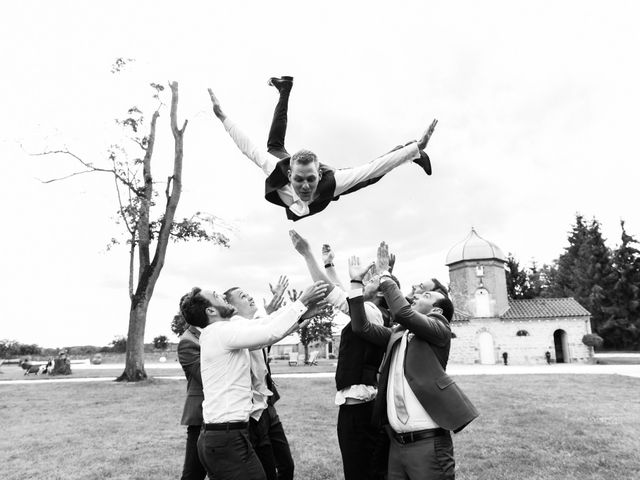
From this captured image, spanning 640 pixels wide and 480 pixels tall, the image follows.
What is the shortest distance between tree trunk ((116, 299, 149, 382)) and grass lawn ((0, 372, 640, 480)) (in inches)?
129

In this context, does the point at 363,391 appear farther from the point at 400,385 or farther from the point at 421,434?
the point at 421,434

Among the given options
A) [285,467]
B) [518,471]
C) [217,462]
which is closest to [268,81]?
[217,462]

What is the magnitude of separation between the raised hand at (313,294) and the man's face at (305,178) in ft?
2.91

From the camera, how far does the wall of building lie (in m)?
35.6

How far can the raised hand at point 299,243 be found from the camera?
4727 millimetres

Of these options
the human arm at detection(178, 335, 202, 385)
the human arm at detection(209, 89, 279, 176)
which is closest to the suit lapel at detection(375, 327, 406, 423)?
the human arm at detection(209, 89, 279, 176)

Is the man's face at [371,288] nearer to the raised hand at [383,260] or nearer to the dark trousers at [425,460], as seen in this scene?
the raised hand at [383,260]

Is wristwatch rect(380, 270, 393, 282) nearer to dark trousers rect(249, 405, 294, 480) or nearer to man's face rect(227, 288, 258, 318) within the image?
man's face rect(227, 288, 258, 318)

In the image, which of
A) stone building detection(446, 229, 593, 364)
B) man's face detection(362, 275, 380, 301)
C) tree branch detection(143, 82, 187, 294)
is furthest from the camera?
stone building detection(446, 229, 593, 364)

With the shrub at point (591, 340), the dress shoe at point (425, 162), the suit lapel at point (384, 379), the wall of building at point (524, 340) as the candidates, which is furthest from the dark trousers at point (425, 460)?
the shrub at point (591, 340)

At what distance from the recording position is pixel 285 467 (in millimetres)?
5078

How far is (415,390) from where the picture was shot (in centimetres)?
383

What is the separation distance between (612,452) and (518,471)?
6.43ft

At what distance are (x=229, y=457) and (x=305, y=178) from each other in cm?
227
